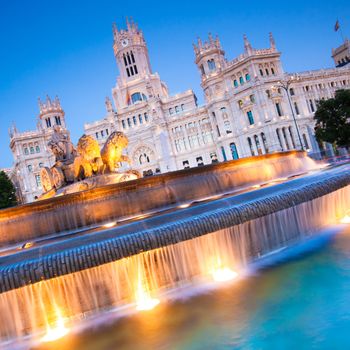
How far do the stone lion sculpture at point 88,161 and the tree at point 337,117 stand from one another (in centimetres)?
3013

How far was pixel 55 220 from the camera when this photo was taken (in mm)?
9500

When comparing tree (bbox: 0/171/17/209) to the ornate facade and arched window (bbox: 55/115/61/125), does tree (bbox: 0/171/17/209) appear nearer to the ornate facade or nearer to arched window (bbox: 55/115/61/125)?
the ornate facade

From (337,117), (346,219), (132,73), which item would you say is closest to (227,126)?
(337,117)

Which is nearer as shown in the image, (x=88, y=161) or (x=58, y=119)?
(x=88, y=161)

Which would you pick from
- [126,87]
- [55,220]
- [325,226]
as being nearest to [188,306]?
[325,226]

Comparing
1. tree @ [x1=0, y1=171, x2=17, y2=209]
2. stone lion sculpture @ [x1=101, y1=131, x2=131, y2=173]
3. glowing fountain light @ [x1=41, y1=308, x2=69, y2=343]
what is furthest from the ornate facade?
glowing fountain light @ [x1=41, y1=308, x2=69, y2=343]

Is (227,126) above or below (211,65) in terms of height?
below

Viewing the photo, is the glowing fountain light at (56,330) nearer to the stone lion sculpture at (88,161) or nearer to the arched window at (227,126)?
the stone lion sculpture at (88,161)

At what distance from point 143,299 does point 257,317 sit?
2434mm

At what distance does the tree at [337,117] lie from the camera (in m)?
33.9

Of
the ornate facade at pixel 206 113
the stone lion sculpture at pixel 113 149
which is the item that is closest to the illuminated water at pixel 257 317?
the stone lion sculpture at pixel 113 149

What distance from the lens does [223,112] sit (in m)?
59.3

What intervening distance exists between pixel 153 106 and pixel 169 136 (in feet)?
23.1

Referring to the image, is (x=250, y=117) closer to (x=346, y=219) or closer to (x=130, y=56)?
(x=130, y=56)
